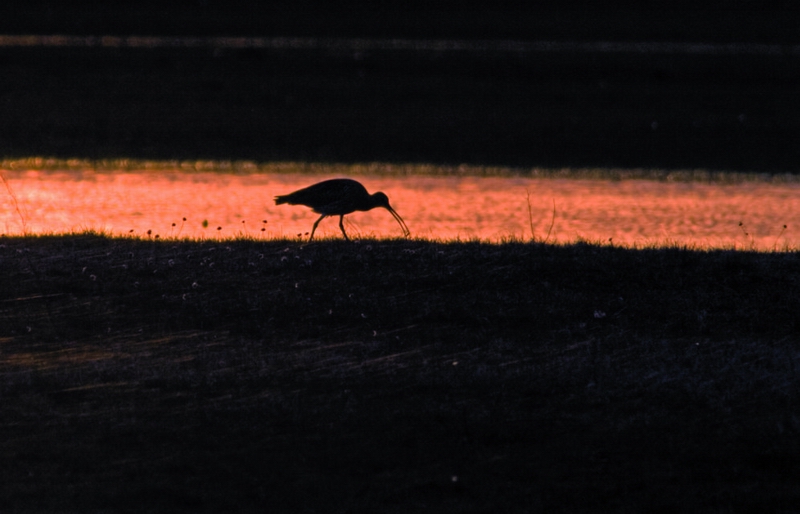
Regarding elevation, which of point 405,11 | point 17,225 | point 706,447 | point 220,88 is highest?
point 405,11

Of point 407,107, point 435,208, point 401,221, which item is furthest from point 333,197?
point 407,107

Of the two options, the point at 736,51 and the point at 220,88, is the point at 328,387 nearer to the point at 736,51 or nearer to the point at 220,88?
the point at 220,88

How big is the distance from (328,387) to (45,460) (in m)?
1.59

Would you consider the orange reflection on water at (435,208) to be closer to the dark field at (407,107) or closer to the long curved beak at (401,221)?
the long curved beak at (401,221)

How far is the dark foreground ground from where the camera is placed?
539cm

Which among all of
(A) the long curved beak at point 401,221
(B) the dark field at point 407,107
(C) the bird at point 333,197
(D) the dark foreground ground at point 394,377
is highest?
(B) the dark field at point 407,107

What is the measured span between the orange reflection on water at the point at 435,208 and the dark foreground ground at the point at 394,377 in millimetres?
1531

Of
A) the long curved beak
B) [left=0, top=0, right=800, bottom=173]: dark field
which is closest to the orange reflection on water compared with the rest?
the long curved beak

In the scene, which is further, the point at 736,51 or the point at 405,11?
the point at 405,11

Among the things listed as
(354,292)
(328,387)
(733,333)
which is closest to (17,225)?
(354,292)

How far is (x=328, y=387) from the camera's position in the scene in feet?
21.7

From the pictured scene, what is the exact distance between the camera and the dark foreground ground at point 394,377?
539cm

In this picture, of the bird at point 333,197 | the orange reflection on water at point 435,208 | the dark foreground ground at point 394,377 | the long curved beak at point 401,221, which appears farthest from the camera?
the orange reflection on water at point 435,208

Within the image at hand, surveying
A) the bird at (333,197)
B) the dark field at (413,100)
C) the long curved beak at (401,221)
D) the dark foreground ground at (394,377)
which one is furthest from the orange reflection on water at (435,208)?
the dark field at (413,100)
